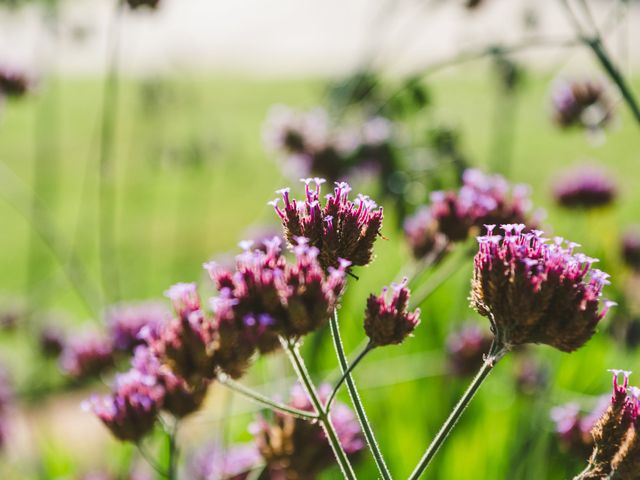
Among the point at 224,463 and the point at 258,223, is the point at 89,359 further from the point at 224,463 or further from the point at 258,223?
the point at 258,223

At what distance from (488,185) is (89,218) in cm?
841

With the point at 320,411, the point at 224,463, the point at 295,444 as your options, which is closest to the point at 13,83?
the point at 224,463

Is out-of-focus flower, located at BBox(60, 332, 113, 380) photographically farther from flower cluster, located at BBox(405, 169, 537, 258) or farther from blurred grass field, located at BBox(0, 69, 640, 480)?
flower cluster, located at BBox(405, 169, 537, 258)

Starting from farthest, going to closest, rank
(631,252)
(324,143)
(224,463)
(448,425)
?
(631,252)
(324,143)
(224,463)
(448,425)

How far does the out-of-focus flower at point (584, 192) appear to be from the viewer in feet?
11.3

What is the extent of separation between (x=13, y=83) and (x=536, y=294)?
2.78 meters

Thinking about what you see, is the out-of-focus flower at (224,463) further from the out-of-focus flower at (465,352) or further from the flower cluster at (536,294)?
the out-of-focus flower at (465,352)

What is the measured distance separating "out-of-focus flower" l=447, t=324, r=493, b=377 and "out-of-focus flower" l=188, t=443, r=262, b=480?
888 mm

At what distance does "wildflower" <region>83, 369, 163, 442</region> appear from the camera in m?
1.47

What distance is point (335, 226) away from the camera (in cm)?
120

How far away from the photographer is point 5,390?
11.3 ft

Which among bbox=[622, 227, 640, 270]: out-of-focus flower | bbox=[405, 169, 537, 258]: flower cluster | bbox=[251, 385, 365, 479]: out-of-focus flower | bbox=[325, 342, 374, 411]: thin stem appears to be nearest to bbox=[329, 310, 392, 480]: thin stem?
bbox=[325, 342, 374, 411]: thin stem

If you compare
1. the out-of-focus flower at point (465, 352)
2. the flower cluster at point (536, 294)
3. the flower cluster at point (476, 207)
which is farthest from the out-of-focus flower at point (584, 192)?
the flower cluster at point (536, 294)

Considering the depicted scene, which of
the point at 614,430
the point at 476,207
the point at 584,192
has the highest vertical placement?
the point at 476,207
